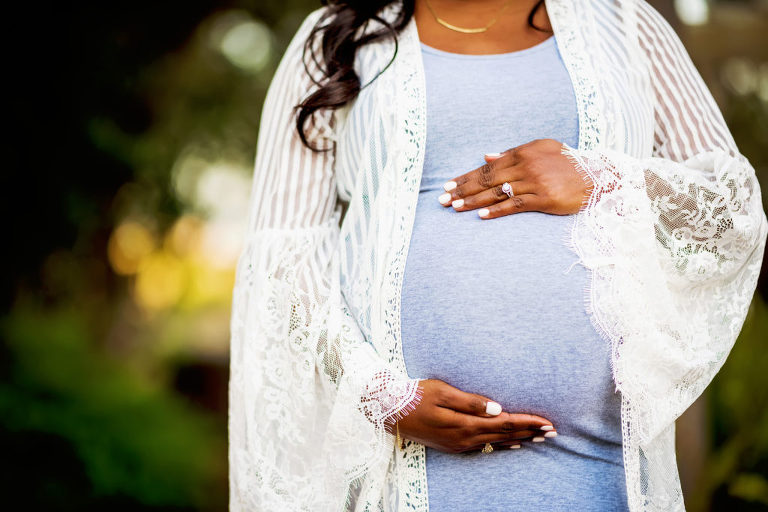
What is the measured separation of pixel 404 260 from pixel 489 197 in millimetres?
212

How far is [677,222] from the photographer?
59.2 inches

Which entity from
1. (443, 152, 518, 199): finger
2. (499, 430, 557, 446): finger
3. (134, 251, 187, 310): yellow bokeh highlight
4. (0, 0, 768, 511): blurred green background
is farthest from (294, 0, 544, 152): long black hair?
(134, 251, 187, 310): yellow bokeh highlight

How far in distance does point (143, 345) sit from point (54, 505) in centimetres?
343

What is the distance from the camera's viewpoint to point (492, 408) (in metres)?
1.37

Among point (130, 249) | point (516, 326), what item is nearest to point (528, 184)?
point (516, 326)

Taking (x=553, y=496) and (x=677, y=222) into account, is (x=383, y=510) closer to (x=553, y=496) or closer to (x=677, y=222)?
(x=553, y=496)

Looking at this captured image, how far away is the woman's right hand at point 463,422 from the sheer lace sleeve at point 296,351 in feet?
0.15

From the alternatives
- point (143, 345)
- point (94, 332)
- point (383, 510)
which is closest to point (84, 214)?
point (94, 332)

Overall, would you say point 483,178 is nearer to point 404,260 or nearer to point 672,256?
point 404,260

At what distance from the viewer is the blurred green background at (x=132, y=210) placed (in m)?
3.49

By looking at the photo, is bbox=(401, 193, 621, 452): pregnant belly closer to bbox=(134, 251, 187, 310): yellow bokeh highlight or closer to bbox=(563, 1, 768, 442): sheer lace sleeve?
bbox=(563, 1, 768, 442): sheer lace sleeve

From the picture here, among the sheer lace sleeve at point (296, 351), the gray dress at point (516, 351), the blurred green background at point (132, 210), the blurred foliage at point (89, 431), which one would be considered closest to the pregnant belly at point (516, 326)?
the gray dress at point (516, 351)

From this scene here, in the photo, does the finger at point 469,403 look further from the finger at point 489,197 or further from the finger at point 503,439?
the finger at point 489,197

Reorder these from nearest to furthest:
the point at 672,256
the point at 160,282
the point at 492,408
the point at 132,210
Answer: the point at 492,408 < the point at 672,256 < the point at 132,210 < the point at 160,282
